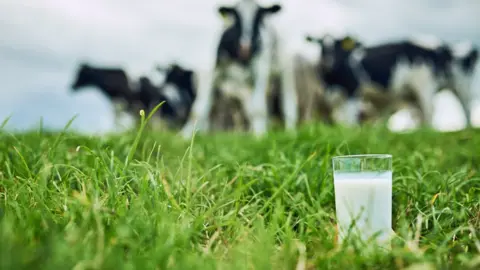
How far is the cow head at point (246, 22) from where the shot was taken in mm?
7812

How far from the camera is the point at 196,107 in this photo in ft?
26.5

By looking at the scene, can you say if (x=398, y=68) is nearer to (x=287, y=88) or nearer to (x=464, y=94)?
(x=464, y=94)

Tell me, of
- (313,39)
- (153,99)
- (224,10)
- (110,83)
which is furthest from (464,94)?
(110,83)

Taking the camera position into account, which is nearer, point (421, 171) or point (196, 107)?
point (421, 171)

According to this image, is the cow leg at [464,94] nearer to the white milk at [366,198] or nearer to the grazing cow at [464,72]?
the grazing cow at [464,72]

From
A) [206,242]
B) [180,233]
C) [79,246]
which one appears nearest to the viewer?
[79,246]

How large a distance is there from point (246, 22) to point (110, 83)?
6.24 metres

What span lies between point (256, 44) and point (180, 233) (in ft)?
23.1

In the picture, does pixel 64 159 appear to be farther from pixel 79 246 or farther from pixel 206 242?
pixel 79 246

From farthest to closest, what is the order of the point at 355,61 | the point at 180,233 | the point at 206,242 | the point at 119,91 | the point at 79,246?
the point at 119,91 < the point at 355,61 < the point at 206,242 < the point at 180,233 < the point at 79,246

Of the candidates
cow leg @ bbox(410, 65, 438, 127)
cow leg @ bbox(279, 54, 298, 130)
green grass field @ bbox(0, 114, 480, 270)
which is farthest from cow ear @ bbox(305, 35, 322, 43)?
green grass field @ bbox(0, 114, 480, 270)

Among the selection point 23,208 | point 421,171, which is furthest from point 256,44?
point 23,208

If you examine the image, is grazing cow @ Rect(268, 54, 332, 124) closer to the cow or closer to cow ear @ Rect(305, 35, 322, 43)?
cow ear @ Rect(305, 35, 322, 43)

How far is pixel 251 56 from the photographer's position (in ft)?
25.7
